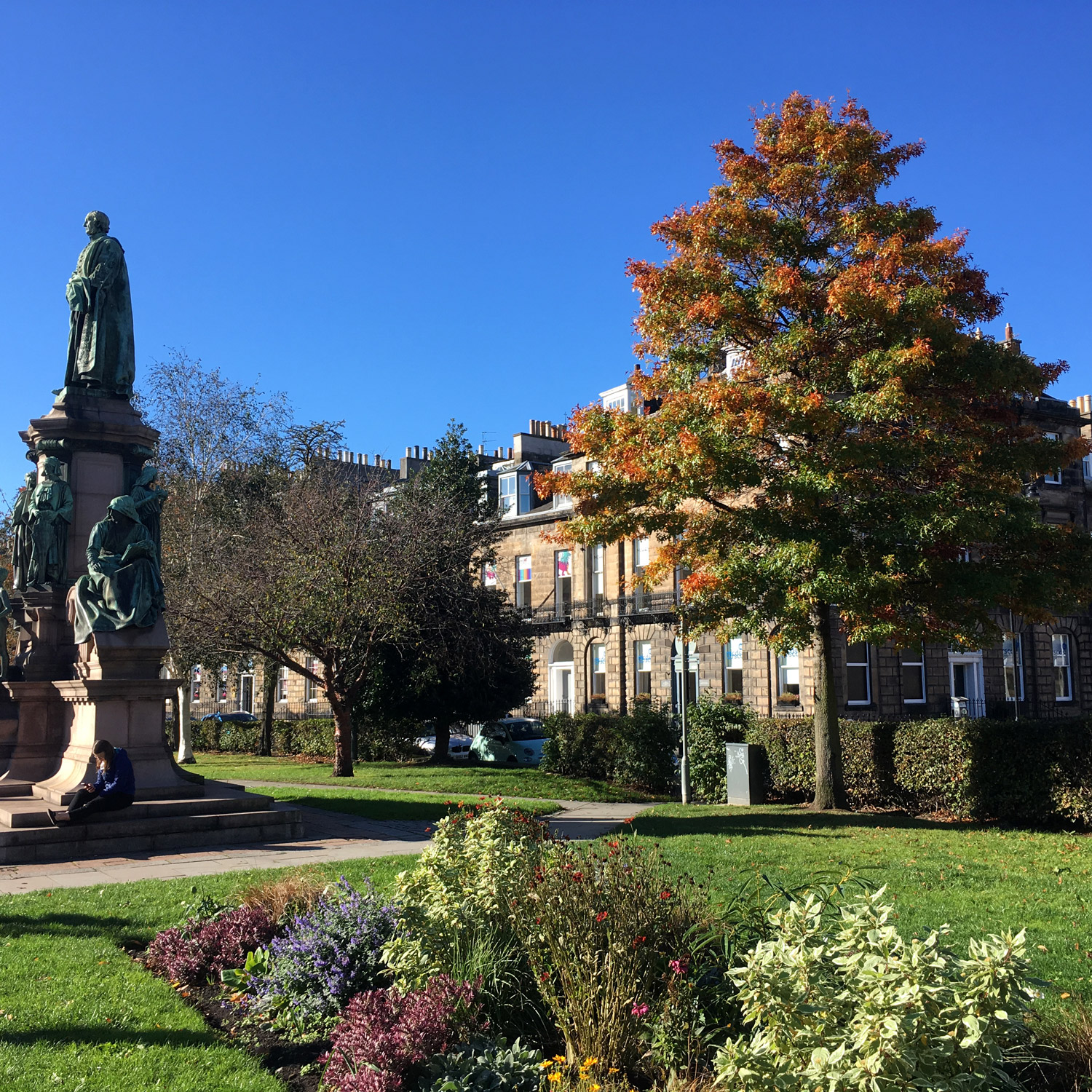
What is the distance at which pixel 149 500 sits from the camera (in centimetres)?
1448

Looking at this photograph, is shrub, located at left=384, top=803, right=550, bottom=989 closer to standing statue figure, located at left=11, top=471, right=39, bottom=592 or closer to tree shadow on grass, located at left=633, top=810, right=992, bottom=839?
tree shadow on grass, located at left=633, top=810, right=992, bottom=839

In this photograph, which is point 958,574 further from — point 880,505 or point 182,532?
point 182,532

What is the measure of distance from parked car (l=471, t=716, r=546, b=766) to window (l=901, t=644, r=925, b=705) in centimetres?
1257

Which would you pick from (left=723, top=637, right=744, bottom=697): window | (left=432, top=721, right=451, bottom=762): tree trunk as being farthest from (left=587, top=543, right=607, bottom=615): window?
(left=432, top=721, right=451, bottom=762): tree trunk

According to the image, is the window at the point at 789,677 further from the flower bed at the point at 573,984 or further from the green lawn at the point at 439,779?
the flower bed at the point at 573,984

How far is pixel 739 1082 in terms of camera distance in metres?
3.99

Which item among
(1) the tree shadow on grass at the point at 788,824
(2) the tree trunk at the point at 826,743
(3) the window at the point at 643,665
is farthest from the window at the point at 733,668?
(1) the tree shadow on grass at the point at 788,824

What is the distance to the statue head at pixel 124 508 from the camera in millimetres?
13883

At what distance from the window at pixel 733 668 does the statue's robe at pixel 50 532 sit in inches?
979

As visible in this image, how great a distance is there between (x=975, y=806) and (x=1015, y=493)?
5.39 meters

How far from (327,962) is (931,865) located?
320 inches

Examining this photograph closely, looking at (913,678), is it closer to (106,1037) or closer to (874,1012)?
(106,1037)

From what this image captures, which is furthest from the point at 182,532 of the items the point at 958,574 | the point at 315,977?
the point at 315,977

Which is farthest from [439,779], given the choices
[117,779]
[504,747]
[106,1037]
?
[106,1037]
